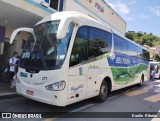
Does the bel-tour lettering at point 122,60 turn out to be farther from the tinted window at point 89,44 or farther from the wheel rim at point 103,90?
the wheel rim at point 103,90

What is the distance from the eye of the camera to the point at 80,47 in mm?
7137

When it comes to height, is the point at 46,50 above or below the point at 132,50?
below

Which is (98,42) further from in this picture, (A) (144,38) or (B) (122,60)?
(A) (144,38)

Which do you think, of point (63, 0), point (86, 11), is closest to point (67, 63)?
point (63, 0)

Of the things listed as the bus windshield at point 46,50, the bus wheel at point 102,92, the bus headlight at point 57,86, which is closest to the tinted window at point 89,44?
the bus windshield at point 46,50

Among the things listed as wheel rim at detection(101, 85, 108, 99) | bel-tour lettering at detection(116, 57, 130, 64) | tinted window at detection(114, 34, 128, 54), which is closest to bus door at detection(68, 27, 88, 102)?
wheel rim at detection(101, 85, 108, 99)

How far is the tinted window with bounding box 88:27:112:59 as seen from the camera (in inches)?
309

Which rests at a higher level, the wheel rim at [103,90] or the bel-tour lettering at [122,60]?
the bel-tour lettering at [122,60]

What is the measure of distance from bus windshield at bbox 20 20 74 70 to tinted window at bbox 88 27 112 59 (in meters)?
1.36

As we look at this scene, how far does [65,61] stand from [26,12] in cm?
480

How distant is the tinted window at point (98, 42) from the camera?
7855 millimetres

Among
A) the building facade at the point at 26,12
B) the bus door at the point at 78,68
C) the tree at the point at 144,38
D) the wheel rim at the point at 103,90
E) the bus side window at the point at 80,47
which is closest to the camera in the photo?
the bus door at the point at 78,68

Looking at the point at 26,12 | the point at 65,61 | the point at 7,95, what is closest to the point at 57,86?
the point at 65,61

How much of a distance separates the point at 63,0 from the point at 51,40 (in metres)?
8.55
